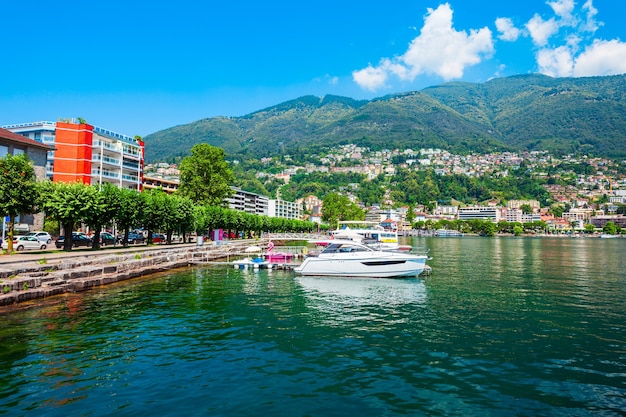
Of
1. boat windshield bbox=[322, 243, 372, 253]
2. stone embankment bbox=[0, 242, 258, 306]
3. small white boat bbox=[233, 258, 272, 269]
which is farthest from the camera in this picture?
small white boat bbox=[233, 258, 272, 269]

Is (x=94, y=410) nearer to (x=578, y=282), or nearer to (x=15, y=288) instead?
(x=15, y=288)

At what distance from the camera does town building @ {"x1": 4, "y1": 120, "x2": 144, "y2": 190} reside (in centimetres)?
7744

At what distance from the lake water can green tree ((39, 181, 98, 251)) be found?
58.7 ft

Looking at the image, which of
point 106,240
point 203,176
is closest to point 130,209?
point 106,240

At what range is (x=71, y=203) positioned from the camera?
129 ft

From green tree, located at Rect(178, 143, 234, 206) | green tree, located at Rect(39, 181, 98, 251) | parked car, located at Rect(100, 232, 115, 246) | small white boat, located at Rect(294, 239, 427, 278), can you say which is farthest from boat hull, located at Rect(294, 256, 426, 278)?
green tree, located at Rect(178, 143, 234, 206)

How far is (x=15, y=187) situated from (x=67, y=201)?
4.32m

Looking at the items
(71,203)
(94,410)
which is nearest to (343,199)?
(71,203)

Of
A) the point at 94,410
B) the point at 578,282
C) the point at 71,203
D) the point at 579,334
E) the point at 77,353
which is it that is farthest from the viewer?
the point at 71,203

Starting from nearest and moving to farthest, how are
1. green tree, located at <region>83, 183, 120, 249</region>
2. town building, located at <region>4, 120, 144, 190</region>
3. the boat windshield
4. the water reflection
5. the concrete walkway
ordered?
the water reflection, the concrete walkway, the boat windshield, green tree, located at <region>83, 183, 120, 249</region>, town building, located at <region>4, 120, 144, 190</region>

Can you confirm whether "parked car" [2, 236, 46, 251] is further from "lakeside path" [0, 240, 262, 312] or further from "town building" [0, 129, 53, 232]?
"lakeside path" [0, 240, 262, 312]

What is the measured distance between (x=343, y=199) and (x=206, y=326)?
175 metres

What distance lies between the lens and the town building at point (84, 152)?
7744cm

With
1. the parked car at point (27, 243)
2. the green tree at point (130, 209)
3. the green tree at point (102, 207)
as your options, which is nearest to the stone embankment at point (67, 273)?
the green tree at point (102, 207)
